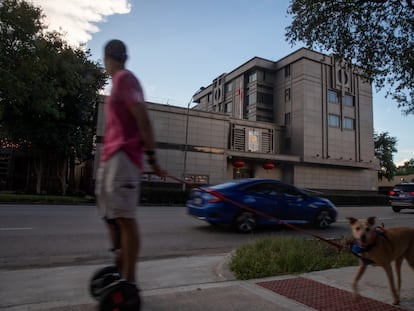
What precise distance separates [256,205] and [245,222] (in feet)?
1.85

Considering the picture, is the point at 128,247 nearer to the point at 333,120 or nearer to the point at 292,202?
the point at 292,202

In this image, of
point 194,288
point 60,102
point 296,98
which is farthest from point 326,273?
point 296,98

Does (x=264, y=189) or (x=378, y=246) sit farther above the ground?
(x=264, y=189)

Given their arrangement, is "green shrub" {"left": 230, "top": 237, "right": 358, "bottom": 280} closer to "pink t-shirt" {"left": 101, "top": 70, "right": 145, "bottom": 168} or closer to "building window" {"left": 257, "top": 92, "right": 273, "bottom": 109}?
"pink t-shirt" {"left": 101, "top": 70, "right": 145, "bottom": 168}

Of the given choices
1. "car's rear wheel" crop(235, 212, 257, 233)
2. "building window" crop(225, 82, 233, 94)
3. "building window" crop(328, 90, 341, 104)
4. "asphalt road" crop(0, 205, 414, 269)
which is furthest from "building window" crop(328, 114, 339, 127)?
"car's rear wheel" crop(235, 212, 257, 233)

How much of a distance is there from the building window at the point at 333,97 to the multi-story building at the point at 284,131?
124mm

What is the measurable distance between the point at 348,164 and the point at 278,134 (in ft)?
30.0

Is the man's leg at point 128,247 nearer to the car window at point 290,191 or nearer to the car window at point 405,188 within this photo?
the car window at point 290,191

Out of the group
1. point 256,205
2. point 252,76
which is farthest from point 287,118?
point 256,205

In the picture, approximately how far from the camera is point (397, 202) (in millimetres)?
19094

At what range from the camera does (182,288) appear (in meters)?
4.11

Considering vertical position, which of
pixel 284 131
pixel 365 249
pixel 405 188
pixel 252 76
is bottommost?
pixel 365 249

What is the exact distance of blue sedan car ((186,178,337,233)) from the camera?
912 centimetres

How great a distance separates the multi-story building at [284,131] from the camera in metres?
31.8
